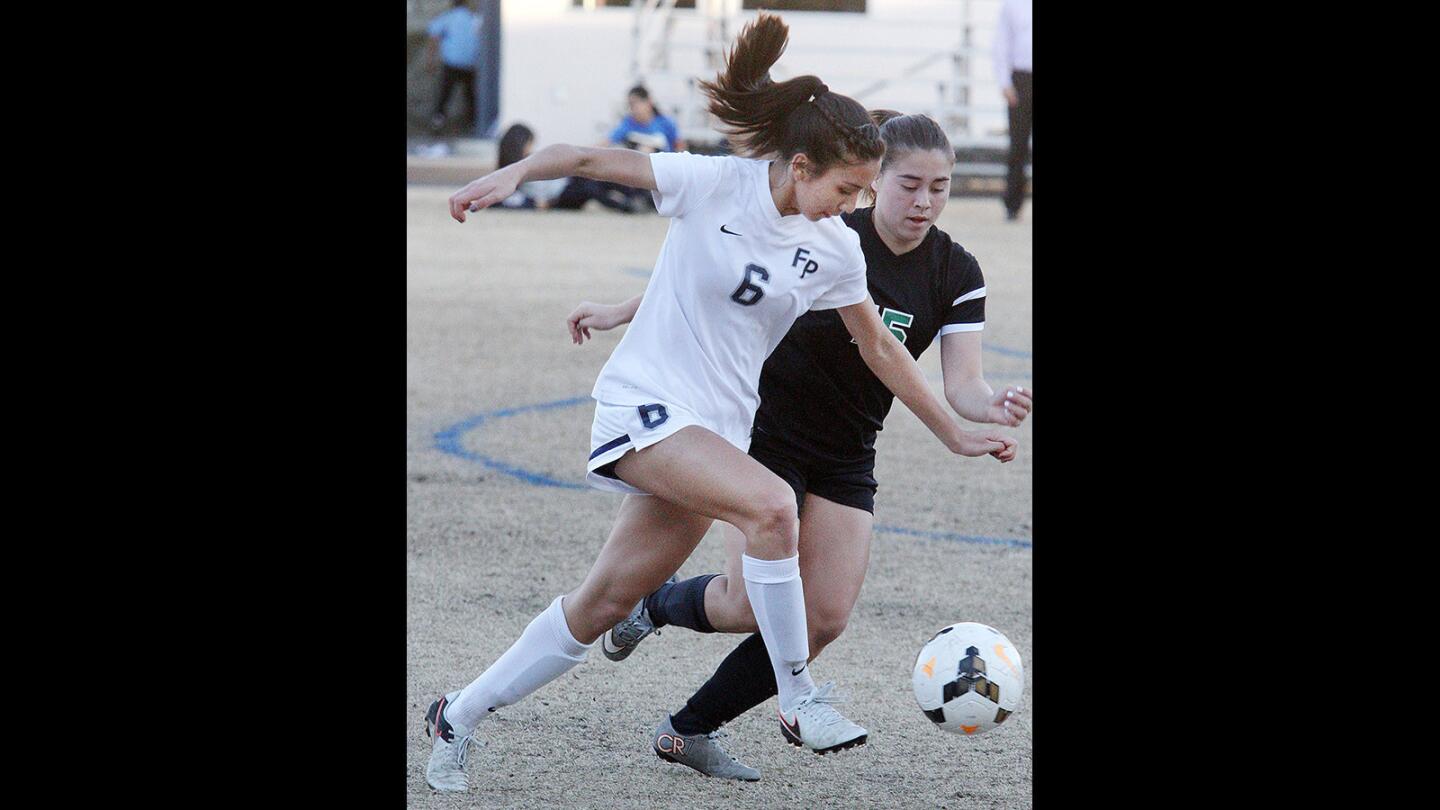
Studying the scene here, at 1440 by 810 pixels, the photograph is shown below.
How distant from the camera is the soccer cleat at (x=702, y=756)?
435cm

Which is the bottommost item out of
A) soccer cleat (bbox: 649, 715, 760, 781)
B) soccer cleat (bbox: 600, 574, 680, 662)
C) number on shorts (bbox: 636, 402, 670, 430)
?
soccer cleat (bbox: 649, 715, 760, 781)

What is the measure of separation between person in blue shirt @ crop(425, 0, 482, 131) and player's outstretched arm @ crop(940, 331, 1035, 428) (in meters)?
20.7

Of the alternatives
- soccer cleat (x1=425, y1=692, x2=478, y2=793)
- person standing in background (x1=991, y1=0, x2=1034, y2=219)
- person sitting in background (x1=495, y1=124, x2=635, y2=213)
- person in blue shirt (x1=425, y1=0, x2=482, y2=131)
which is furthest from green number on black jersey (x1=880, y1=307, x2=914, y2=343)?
person in blue shirt (x1=425, y1=0, x2=482, y2=131)

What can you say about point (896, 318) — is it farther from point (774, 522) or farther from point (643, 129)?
point (643, 129)

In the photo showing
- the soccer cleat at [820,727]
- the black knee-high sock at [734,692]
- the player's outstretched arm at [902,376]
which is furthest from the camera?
the black knee-high sock at [734,692]

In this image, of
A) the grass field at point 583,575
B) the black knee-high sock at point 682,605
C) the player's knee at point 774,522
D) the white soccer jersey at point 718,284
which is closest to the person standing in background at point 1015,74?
the grass field at point 583,575

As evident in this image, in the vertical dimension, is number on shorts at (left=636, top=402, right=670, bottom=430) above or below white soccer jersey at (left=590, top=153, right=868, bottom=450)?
below

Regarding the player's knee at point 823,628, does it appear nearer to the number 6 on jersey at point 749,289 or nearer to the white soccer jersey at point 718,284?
the white soccer jersey at point 718,284

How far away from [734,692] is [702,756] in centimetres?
18

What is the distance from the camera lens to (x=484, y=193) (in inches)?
141

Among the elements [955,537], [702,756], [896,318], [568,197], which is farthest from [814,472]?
[568,197]

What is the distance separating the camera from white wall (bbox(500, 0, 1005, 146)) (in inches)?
940

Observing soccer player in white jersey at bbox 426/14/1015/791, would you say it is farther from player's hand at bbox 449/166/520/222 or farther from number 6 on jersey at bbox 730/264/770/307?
player's hand at bbox 449/166/520/222
